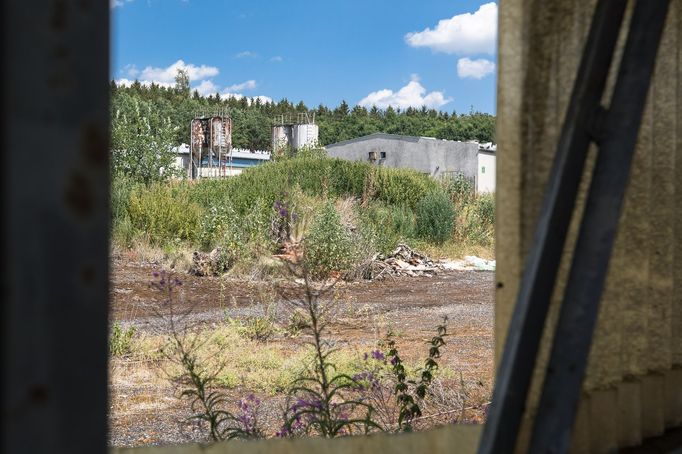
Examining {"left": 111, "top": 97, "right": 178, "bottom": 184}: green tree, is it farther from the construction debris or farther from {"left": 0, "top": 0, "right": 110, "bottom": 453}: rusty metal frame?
{"left": 0, "top": 0, "right": 110, "bottom": 453}: rusty metal frame

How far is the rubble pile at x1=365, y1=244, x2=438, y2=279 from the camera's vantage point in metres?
9.81

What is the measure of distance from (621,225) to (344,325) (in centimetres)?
514

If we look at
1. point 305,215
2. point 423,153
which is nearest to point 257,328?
→ point 305,215

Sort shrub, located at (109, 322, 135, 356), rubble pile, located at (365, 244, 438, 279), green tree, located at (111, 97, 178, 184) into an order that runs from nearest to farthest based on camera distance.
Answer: shrub, located at (109, 322, 135, 356)
rubble pile, located at (365, 244, 438, 279)
green tree, located at (111, 97, 178, 184)

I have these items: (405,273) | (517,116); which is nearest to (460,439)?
(517,116)

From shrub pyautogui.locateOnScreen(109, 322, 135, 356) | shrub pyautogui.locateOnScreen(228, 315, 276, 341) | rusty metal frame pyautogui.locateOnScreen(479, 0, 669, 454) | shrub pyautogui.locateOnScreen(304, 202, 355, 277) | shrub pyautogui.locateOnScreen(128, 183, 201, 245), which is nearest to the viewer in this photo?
rusty metal frame pyautogui.locateOnScreen(479, 0, 669, 454)

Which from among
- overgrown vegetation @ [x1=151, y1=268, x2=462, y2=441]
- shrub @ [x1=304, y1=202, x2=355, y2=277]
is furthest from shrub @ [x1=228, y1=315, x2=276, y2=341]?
shrub @ [x1=304, y1=202, x2=355, y2=277]

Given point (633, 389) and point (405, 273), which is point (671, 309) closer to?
point (633, 389)

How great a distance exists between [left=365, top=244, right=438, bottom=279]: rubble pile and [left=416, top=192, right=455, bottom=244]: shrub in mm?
1539

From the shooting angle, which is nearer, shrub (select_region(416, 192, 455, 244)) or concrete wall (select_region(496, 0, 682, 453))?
concrete wall (select_region(496, 0, 682, 453))

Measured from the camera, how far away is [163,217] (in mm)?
11148

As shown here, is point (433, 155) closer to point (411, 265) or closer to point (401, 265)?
point (411, 265)

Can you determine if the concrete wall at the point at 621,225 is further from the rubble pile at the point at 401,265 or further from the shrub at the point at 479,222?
the shrub at the point at 479,222

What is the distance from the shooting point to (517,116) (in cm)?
132
